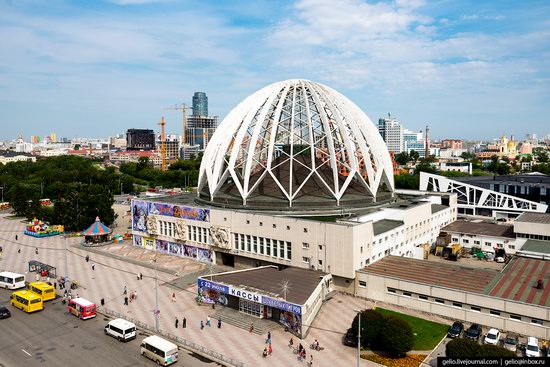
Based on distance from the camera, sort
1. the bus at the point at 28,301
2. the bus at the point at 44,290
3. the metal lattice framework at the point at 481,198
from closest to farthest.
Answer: the bus at the point at 28,301, the bus at the point at 44,290, the metal lattice framework at the point at 481,198

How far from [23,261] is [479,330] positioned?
55635 millimetres

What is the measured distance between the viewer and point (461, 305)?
36750 mm

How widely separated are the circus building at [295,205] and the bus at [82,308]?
57.3ft

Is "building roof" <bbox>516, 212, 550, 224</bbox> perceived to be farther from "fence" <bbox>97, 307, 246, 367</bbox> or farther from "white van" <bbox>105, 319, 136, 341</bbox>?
"white van" <bbox>105, 319, 136, 341</bbox>

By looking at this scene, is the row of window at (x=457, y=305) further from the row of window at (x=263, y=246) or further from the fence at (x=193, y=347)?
the fence at (x=193, y=347)

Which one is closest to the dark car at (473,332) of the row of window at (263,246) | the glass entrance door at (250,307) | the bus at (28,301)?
the glass entrance door at (250,307)

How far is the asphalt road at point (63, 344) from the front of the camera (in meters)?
30.4

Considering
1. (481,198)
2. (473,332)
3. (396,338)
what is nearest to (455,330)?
(473,332)

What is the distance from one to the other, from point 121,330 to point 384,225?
31.6 m

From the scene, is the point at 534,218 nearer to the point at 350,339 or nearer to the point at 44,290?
the point at 350,339

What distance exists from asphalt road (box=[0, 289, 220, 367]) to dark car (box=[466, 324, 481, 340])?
1949 cm

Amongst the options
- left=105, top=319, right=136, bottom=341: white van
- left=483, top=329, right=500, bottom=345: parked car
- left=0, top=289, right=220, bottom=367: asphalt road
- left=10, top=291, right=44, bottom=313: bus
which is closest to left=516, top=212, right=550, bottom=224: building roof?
left=483, top=329, right=500, bottom=345: parked car

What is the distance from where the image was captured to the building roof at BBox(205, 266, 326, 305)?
122 ft

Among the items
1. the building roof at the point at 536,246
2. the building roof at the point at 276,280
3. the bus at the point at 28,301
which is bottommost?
the bus at the point at 28,301
